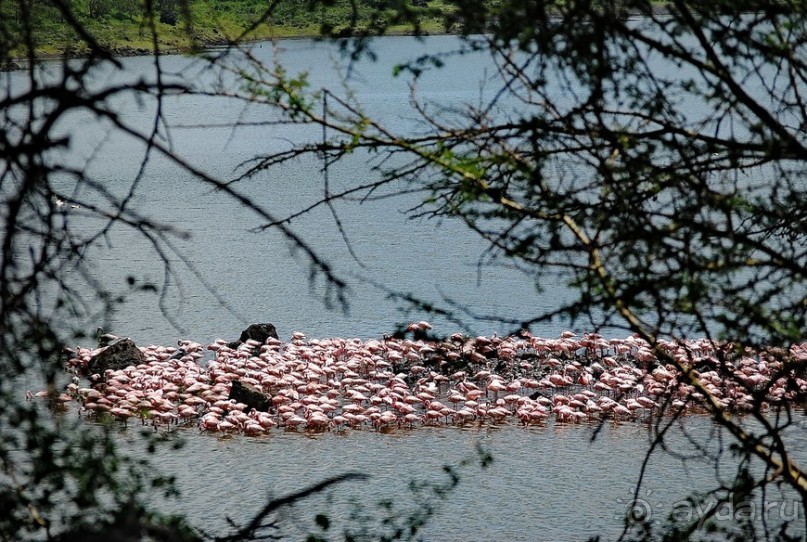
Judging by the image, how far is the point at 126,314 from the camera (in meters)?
12.8

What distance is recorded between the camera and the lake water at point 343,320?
7.41 metres

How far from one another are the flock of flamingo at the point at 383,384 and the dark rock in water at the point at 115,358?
113mm

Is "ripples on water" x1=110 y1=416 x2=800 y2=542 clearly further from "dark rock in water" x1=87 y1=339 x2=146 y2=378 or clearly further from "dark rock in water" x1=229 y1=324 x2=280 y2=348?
"dark rock in water" x1=229 y1=324 x2=280 y2=348

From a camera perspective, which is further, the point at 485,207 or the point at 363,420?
the point at 485,207

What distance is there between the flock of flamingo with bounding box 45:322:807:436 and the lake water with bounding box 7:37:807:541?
0.84 ft

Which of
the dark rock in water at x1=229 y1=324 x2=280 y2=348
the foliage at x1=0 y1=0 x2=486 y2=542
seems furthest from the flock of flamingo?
the foliage at x1=0 y1=0 x2=486 y2=542

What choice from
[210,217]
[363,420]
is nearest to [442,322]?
[363,420]

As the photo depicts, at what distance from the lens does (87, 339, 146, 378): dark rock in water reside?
1102cm

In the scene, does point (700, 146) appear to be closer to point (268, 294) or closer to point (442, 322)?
point (442, 322)

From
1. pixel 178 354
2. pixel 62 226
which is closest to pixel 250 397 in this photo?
pixel 178 354

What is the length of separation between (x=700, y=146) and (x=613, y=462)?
5.56 m

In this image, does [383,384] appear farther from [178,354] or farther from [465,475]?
[465,475]

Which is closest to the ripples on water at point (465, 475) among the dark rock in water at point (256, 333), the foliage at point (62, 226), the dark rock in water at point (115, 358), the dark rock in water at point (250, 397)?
the dark rock in water at point (250, 397)

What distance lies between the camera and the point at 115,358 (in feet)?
36.2
